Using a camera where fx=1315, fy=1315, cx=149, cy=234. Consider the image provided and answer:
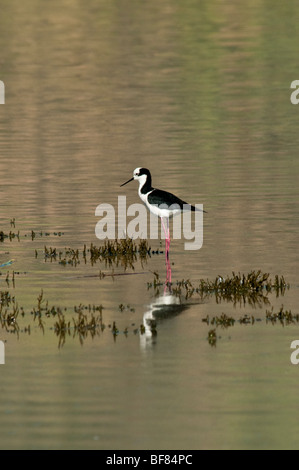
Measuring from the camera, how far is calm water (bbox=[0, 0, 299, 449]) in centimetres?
1216

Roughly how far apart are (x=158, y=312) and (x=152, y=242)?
6587mm

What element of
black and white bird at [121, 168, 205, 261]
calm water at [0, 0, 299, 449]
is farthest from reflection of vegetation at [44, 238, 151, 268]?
black and white bird at [121, 168, 205, 261]

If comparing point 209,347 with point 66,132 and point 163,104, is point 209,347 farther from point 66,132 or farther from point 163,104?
point 163,104

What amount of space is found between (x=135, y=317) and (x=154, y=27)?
7305 centimetres

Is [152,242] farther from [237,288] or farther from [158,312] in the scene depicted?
[158,312]

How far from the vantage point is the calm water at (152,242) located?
39.9ft

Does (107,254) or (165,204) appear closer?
(165,204)

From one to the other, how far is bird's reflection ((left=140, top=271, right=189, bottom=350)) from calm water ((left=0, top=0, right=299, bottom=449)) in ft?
0.12

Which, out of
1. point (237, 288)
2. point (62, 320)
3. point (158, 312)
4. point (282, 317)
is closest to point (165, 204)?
point (237, 288)

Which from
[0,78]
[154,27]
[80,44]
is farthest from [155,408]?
[154,27]

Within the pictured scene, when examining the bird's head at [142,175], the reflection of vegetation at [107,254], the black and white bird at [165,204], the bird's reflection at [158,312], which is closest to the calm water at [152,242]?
the bird's reflection at [158,312]

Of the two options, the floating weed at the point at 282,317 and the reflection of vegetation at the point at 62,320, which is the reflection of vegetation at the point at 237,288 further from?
the reflection of vegetation at the point at 62,320

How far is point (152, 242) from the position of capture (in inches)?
916

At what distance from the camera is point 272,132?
40.4 meters
